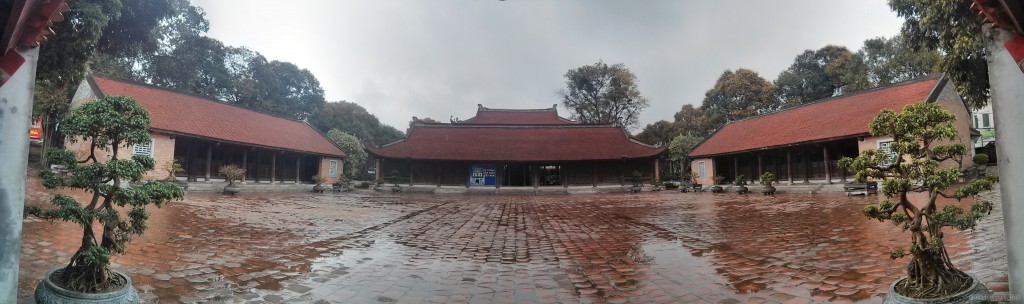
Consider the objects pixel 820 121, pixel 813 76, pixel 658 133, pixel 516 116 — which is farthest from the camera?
pixel 658 133

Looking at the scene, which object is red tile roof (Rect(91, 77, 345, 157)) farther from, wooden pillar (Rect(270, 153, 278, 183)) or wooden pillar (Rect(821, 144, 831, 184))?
wooden pillar (Rect(821, 144, 831, 184))

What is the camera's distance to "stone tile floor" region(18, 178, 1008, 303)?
4.20 m

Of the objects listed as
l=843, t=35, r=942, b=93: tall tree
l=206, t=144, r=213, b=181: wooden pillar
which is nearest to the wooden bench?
l=843, t=35, r=942, b=93: tall tree

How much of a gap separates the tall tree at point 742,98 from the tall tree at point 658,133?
4698mm

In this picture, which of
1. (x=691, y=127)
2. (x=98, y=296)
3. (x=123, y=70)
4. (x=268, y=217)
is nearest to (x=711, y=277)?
(x=98, y=296)

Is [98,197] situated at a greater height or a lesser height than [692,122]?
lesser

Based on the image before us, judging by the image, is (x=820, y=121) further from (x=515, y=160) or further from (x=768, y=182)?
(x=515, y=160)

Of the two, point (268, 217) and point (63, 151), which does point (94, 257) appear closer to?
point (63, 151)

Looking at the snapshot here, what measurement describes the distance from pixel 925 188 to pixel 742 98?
4426 centimetres

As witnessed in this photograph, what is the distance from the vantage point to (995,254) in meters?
4.87

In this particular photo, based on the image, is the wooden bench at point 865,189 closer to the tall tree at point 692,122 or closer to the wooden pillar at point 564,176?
the wooden pillar at point 564,176

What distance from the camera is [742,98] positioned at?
142ft

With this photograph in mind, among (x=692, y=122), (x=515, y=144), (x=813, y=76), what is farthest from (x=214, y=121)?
(x=813, y=76)

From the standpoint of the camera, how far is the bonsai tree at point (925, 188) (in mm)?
3250
